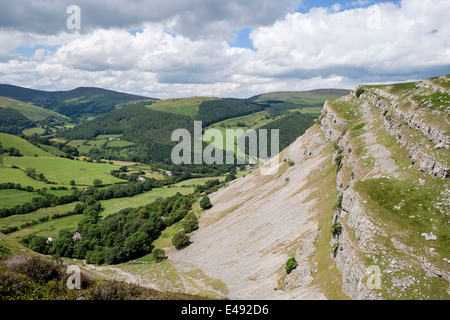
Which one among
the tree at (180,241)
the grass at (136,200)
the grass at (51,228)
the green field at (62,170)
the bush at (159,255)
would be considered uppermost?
the green field at (62,170)

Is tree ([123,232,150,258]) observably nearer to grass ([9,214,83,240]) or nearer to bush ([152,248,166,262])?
bush ([152,248,166,262])

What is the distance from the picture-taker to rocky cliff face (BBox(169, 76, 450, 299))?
96.0 feet

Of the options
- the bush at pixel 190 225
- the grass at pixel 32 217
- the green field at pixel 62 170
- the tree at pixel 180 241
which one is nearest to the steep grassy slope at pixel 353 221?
the tree at pixel 180 241

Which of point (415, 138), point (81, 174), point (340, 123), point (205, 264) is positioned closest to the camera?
point (415, 138)

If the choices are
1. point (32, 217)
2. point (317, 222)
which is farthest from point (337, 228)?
point (32, 217)

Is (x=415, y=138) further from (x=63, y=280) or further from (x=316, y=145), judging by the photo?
(x=63, y=280)

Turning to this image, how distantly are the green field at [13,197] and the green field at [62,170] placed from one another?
23078 millimetres

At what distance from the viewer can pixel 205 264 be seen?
63.7 meters

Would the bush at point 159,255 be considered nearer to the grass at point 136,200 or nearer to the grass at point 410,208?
the grass at point 136,200

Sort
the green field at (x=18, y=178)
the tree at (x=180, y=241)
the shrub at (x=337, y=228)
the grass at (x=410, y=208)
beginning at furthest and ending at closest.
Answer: the green field at (x=18, y=178) → the tree at (x=180, y=241) → the shrub at (x=337, y=228) → the grass at (x=410, y=208)

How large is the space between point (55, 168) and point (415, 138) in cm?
19631

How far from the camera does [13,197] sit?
414ft

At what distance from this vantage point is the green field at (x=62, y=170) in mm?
161750
